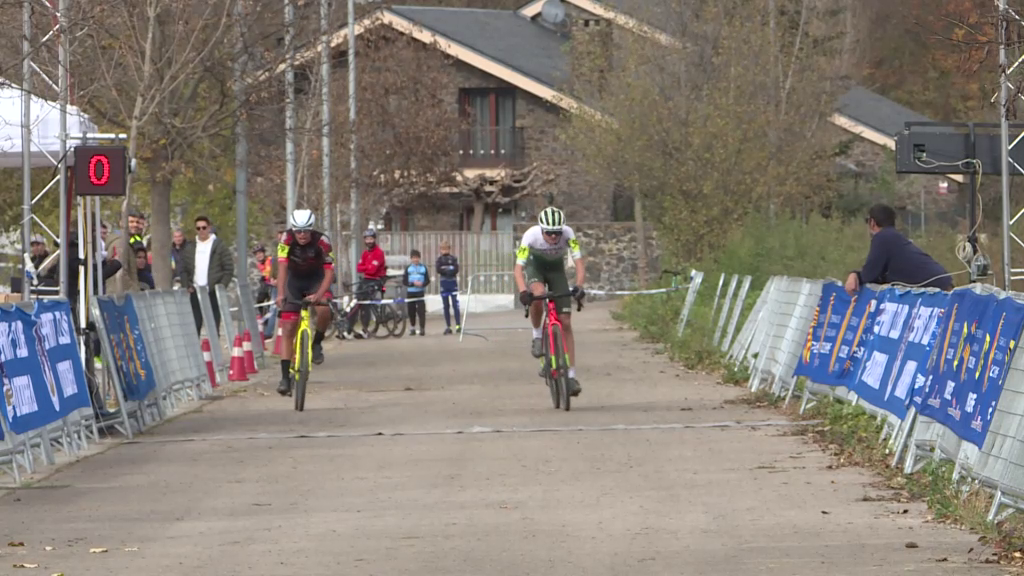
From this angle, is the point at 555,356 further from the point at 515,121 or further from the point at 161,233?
the point at 515,121

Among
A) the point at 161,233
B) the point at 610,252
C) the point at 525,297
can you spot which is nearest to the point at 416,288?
the point at 161,233

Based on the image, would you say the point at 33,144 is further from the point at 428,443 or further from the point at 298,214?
the point at 428,443

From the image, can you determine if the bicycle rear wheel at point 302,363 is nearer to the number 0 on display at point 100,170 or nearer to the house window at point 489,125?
the number 0 on display at point 100,170

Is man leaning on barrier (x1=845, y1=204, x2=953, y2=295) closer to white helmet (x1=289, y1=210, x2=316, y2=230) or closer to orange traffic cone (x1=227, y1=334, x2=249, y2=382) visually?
white helmet (x1=289, y1=210, x2=316, y2=230)

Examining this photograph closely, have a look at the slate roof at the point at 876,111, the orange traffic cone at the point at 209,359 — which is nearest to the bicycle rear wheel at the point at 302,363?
the orange traffic cone at the point at 209,359

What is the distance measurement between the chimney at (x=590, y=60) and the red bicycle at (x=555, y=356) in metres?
30.5

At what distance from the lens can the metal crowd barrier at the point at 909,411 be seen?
915 centimetres

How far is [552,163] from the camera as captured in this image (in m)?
58.0

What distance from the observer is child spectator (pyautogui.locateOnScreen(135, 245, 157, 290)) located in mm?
22609

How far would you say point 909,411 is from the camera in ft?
38.5

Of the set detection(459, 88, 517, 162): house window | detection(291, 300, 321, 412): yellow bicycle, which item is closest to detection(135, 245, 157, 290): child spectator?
detection(291, 300, 321, 412): yellow bicycle

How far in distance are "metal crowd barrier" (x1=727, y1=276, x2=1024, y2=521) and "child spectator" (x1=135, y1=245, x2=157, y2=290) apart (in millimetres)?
7810

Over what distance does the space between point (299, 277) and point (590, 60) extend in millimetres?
31738

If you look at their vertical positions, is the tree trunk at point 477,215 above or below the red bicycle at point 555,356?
above
